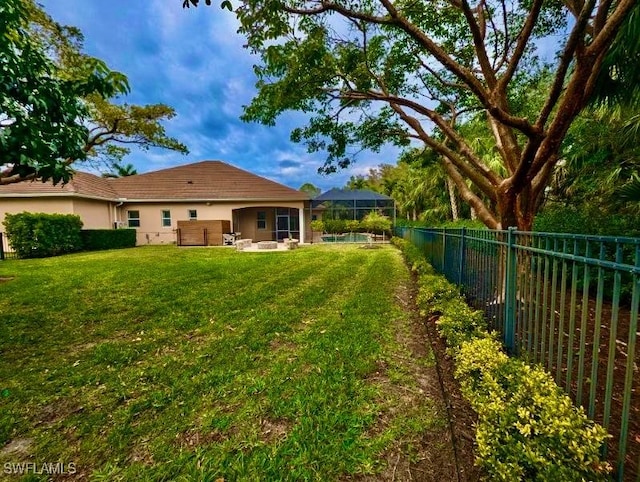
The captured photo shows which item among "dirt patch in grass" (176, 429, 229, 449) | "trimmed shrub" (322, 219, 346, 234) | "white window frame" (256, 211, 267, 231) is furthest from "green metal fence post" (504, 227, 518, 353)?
"trimmed shrub" (322, 219, 346, 234)

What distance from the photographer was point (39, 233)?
12875 mm

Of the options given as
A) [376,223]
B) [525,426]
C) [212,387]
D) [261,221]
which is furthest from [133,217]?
[525,426]

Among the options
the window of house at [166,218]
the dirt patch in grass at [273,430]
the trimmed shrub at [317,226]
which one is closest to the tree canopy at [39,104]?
the dirt patch in grass at [273,430]

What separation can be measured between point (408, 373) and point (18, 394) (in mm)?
4113

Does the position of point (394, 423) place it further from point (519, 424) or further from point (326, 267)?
point (326, 267)

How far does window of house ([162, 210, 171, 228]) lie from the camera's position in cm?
2005

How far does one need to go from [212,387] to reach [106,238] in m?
17.5

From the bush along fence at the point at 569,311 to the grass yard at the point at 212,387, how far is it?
3.56 ft

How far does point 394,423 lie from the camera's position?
99.0 inches

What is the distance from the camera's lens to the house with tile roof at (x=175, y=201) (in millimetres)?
15906

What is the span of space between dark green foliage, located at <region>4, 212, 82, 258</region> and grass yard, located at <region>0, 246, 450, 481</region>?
8.66 metres

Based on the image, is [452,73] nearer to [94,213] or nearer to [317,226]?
[317,226]

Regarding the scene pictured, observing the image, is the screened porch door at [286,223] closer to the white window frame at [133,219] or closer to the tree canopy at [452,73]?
the white window frame at [133,219]

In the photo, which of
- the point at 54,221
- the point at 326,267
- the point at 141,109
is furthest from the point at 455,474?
the point at 54,221
